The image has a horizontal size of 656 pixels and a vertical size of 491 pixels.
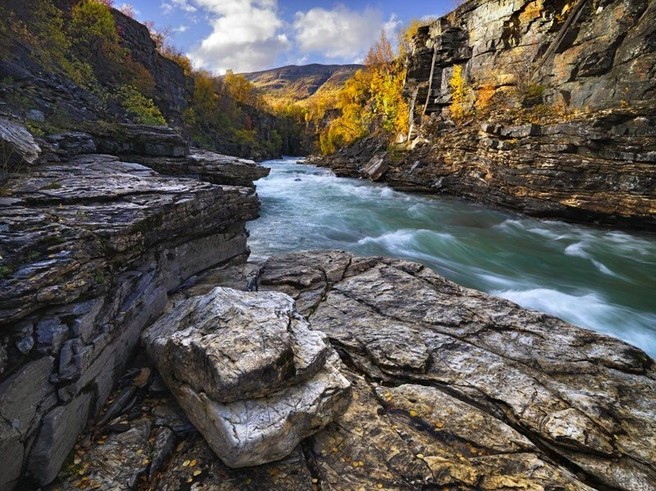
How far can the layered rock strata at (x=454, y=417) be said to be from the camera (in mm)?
3033

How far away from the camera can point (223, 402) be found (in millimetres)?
3121

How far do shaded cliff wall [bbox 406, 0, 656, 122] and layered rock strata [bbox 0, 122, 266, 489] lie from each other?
1715cm

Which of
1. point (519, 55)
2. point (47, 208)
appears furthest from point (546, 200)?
point (47, 208)

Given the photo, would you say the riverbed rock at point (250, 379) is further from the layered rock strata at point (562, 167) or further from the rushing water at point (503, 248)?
the layered rock strata at point (562, 167)

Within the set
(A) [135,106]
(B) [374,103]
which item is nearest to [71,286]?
(A) [135,106]

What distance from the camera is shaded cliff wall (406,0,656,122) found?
13312mm

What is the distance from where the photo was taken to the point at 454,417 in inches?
143

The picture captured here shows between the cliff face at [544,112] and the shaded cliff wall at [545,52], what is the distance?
2.1 inches

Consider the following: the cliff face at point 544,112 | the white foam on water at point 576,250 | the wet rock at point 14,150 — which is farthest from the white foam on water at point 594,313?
the wet rock at point 14,150

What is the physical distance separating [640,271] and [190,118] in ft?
138

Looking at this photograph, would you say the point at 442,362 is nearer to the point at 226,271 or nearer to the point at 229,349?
the point at 229,349

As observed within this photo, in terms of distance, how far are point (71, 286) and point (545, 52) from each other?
76.8ft

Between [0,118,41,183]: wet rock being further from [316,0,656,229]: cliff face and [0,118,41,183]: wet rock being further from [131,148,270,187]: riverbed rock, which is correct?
[316,0,656,229]: cliff face

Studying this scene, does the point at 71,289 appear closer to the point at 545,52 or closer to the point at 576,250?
the point at 576,250
